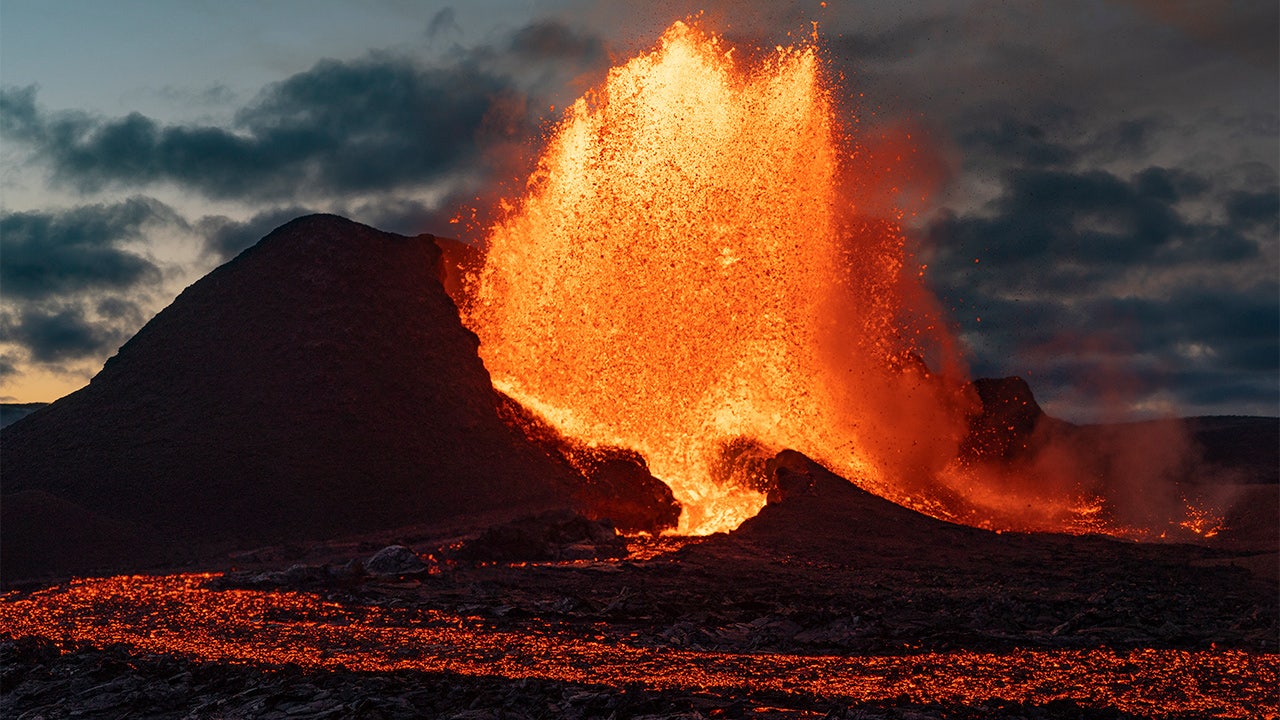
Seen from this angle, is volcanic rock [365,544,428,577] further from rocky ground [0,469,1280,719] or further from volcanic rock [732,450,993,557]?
volcanic rock [732,450,993,557]

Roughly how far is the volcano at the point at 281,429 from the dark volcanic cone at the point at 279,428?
0.23 ft

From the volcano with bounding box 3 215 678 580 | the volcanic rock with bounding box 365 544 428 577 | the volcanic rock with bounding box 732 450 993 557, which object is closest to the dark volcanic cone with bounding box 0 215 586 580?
the volcano with bounding box 3 215 678 580

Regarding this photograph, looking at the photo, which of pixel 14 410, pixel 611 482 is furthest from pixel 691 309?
pixel 14 410

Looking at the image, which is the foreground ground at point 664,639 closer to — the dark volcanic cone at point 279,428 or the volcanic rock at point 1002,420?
the dark volcanic cone at point 279,428

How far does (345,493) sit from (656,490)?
10.9 metres

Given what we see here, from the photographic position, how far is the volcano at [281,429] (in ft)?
119

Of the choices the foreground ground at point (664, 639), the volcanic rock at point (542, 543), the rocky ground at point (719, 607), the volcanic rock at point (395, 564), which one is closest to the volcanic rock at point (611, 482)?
the volcanic rock at point (542, 543)

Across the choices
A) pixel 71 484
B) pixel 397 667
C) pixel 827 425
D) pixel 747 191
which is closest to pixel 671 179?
pixel 747 191

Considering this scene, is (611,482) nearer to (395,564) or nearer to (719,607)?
(395,564)

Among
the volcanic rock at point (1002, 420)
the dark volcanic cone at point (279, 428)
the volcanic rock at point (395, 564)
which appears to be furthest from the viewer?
the volcanic rock at point (1002, 420)

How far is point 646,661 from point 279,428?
90.2 feet

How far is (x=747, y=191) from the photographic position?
1783 inches

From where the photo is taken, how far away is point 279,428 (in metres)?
40.2

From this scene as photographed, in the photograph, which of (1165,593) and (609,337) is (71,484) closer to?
(609,337)
